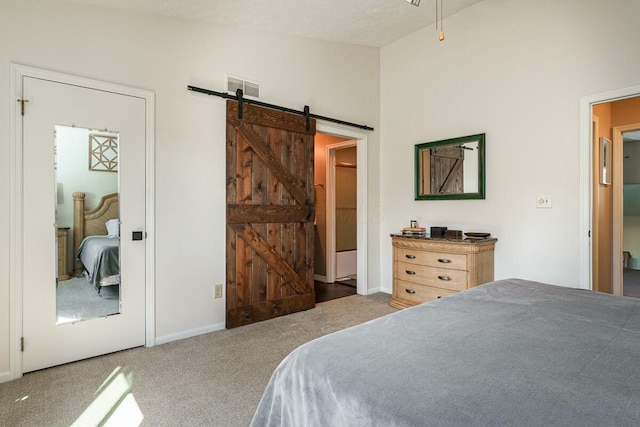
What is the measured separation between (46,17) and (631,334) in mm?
3601

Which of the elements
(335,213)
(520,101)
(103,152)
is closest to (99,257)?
(103,152)

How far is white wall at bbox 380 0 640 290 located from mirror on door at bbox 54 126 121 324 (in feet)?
10.4

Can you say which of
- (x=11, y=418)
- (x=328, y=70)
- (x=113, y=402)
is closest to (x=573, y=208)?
(x=328, y=70)

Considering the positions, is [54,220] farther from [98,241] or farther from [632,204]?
[632,204]

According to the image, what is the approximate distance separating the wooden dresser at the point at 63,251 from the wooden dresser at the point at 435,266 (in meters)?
2.98

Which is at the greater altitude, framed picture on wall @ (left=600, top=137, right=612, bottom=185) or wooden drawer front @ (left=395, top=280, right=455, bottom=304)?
framed picture on wall @ (left=600, top=137, right=612, bottom=185)

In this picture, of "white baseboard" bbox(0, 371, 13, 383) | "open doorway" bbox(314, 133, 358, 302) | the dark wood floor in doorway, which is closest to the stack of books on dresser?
the dark wood floor in doorway

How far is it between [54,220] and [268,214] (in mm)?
1710

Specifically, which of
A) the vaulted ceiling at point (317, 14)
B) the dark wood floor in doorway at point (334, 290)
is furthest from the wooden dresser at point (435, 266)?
the vaulted ceiling at point (317, 14)

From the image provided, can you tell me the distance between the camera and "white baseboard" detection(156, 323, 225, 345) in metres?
2.88

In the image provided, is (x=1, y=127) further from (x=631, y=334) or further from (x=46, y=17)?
(x=631, y=334)

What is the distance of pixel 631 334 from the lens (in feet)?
3.86

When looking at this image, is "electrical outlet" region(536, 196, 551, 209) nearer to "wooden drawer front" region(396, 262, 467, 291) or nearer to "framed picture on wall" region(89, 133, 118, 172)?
"wooden drawer front" region(396, 262, 467, 291)

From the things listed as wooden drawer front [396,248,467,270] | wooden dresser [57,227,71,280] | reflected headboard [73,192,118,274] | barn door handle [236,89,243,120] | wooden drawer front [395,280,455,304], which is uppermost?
barn door handle [236,89,243,120]
